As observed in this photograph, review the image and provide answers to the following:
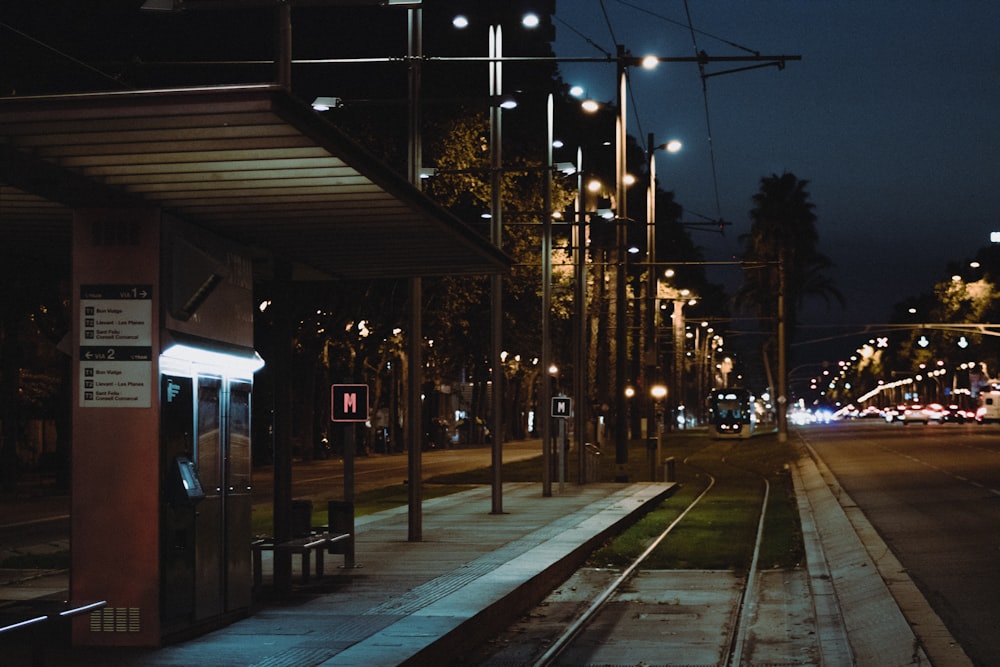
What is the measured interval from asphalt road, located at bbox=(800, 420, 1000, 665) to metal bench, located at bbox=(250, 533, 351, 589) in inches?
252

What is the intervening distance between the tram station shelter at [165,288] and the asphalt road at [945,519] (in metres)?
6.44

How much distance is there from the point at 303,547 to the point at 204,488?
304cm

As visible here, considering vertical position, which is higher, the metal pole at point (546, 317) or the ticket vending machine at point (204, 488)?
the metal pole at point (546, 317)

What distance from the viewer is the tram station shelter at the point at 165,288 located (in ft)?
31.6

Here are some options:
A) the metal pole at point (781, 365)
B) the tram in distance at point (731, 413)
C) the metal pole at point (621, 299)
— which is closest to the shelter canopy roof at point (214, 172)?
the metal pole at point (621, 299)

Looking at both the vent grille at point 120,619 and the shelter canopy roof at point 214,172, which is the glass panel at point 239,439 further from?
the vent grille at point 120,619

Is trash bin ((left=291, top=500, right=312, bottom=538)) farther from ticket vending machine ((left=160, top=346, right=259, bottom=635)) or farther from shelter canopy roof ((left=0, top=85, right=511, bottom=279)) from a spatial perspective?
shelter canopy roof ((left=0, top=85, right=511, bottom=279))

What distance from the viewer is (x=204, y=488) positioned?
11.9 metres

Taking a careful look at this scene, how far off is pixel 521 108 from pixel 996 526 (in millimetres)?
41521

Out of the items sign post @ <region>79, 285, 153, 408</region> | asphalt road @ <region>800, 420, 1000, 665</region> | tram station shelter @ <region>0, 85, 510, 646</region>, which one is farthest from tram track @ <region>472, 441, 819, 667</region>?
sign post @ <region>79, 285, 153, 408</region>

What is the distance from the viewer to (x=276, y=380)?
585 inches

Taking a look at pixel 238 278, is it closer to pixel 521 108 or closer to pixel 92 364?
pixel 92 364

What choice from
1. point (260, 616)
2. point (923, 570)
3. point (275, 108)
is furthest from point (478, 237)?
point (923, 570)

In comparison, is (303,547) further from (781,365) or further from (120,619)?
(781,365)
